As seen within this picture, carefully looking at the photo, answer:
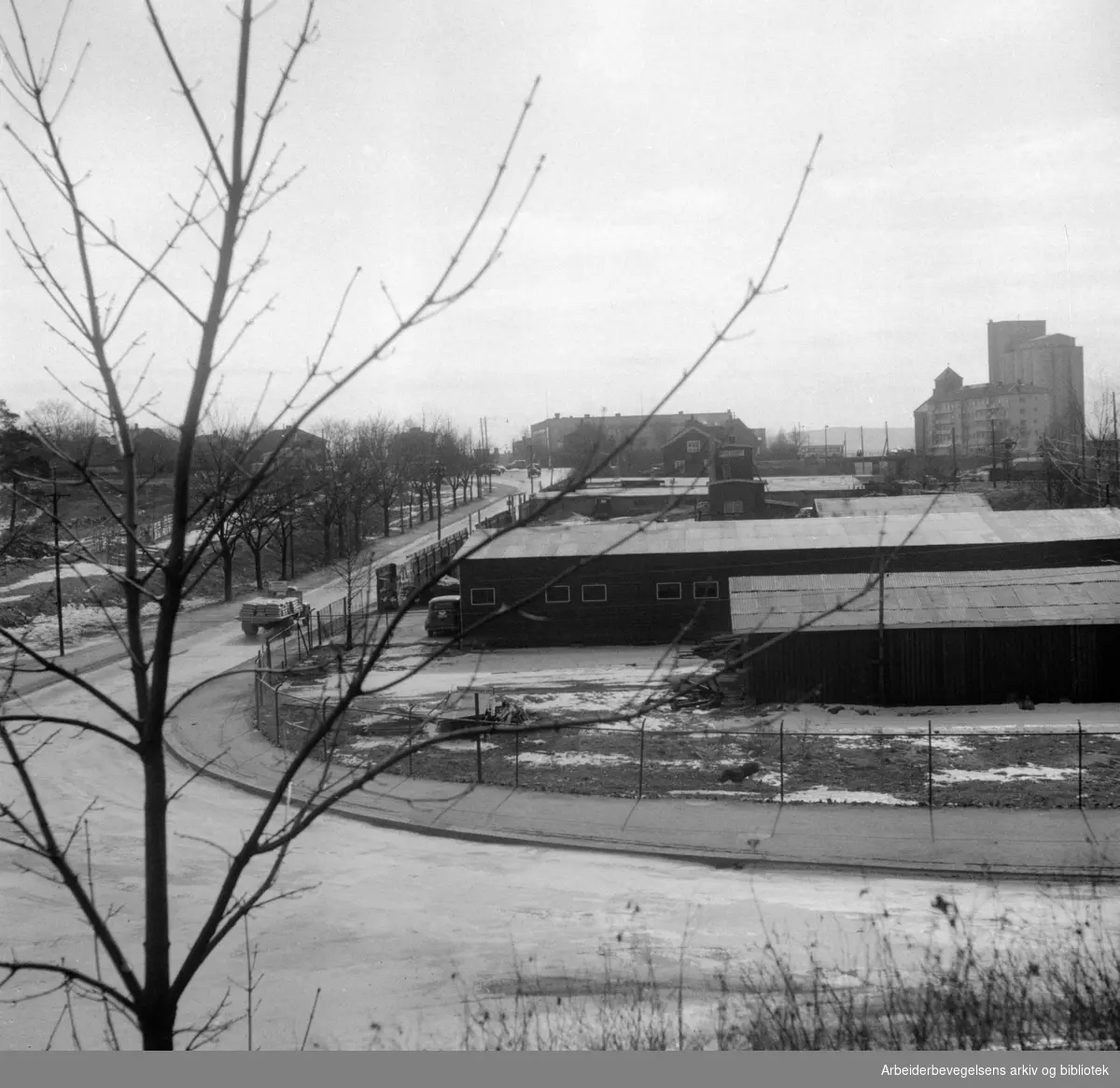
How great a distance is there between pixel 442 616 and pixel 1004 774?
61.2ft

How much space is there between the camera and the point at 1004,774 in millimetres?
15469

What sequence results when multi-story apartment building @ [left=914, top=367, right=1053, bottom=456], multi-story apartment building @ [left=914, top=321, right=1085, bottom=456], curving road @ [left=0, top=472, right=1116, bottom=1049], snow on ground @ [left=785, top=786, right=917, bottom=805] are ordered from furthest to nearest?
1. multi-story apartment building @ [left=914, top=367, right=1053, bottom=456]
2. multi-story apartment building @ [left=914, top=321, right=1085, bottom=456]
3. snow on ground @ [left=785, top=786, right=917, bottom=805]
4. curving road @ [left=0, top=472, right=1116, bottom=1049]

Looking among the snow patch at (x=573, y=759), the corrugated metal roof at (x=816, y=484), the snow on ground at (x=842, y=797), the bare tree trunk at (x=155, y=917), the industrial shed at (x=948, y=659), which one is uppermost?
the corrugated metal roof at (x=816, y=484)

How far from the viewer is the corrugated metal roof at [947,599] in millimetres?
21391

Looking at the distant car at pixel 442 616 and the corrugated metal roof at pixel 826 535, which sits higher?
the corrugated metal roof at pixel 826 535

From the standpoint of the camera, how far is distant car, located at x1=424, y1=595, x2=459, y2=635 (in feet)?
101

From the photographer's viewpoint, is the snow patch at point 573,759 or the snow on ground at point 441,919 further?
the snow patch at point 573,759

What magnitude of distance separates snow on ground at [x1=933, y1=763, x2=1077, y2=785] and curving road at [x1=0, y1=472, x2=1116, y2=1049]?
170 inches

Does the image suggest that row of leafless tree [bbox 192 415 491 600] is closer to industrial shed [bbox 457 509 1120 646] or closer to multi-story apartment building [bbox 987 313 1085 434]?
industrial shed [bbox 457 509 1120 646]

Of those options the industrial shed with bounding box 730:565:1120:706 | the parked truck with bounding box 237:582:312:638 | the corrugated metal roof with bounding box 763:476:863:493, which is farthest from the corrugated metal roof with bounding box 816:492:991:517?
the parked truck with bounding box 237:582:312:638

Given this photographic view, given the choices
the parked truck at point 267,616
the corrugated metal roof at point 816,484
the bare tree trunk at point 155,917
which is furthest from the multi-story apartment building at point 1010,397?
the bare tree trunk at point 155,917

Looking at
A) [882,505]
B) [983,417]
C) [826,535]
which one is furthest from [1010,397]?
[826,535]

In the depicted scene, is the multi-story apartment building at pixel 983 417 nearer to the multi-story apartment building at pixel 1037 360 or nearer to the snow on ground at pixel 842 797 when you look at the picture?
the multi-story apartment building at pixel 1037 360

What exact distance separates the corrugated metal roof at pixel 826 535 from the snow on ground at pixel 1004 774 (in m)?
13.2
